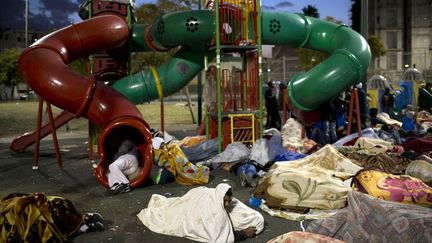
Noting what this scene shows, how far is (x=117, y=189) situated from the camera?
20.1 feet

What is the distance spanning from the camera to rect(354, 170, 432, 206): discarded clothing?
4.54 metres

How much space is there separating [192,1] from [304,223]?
16.5 meters

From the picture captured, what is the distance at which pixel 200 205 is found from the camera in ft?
14.2

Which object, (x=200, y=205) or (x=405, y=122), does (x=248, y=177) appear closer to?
(x=200, y=205)

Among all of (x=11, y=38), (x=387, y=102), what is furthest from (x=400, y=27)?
(x=11, y=38)

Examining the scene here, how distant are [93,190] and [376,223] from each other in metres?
4.35

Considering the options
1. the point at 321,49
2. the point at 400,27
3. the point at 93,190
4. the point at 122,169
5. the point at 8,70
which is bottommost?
the point at 93,190

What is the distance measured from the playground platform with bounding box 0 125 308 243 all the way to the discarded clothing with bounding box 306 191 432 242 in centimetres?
90

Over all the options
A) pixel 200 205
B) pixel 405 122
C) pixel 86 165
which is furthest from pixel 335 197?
pixel 405 122

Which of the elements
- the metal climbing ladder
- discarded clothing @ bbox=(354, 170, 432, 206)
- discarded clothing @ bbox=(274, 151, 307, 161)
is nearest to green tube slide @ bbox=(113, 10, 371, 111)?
the metal climbing ladder

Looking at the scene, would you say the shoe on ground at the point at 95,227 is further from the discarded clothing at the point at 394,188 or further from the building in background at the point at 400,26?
the building in background at the point at 400,26

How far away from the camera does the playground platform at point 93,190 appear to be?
14.4 ft

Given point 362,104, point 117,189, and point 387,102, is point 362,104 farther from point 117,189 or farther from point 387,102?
point 117,189

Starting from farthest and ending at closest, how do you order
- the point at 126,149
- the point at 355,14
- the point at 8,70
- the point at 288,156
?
the point at 355,14 < the point at 8,70 < the point at 288,156 < the point at 126,149
